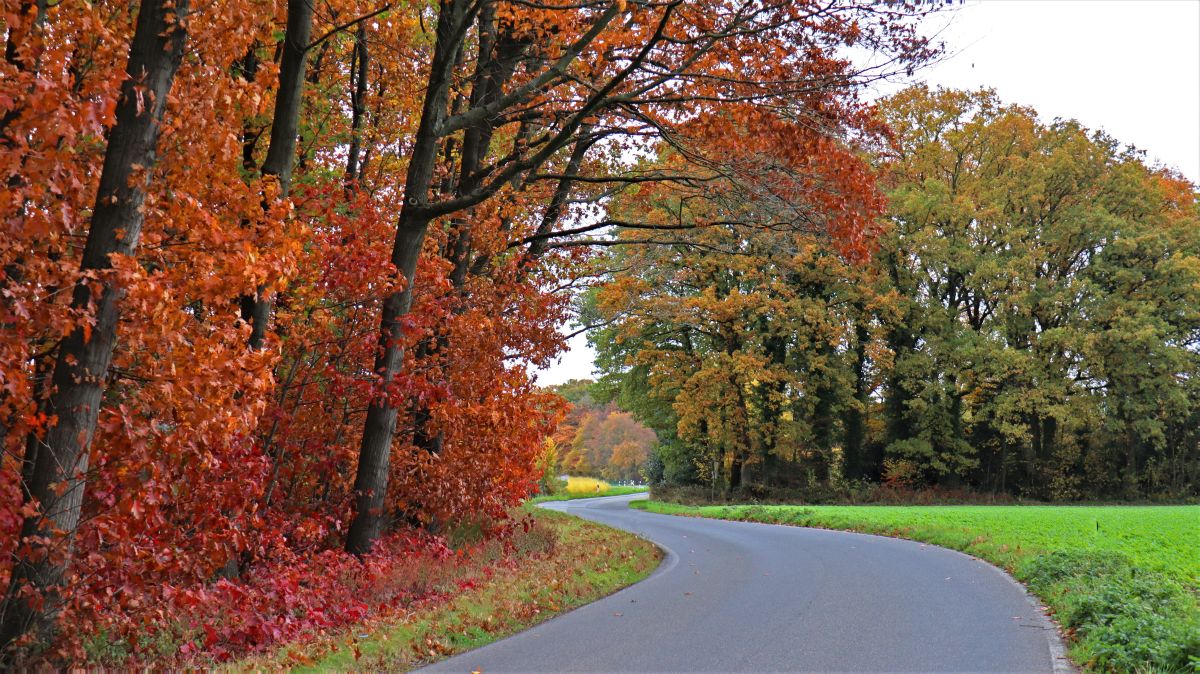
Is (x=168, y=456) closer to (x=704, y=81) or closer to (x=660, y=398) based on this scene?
(x=704, y=81)

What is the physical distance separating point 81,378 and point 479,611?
14.6 feet

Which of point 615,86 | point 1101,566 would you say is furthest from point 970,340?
point 615,86

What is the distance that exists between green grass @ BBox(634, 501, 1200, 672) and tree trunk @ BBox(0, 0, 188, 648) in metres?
7.52

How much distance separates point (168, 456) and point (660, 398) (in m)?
32.8

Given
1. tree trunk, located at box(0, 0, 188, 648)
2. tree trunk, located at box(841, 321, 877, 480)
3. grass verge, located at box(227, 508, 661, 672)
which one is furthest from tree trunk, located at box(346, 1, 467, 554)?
tree trunk, located at box(841, 321, 877, 480)

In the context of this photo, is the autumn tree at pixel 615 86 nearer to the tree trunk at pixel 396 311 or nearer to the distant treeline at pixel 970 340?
the tree trunk at pixel 396 311

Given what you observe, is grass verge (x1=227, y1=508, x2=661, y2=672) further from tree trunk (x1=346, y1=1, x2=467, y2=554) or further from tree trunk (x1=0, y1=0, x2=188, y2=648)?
tree trunk (x1=346, y1=1, x2=467, y2=554)

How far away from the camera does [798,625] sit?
8.68 meters

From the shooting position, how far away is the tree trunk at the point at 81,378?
5.97 metres

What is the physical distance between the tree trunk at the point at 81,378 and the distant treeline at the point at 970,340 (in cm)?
2927

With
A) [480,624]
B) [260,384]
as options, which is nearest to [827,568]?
[480,624]

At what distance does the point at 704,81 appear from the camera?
10875mm

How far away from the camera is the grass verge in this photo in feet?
22.6

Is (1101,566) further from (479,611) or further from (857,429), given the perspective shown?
Result: (857,429)
